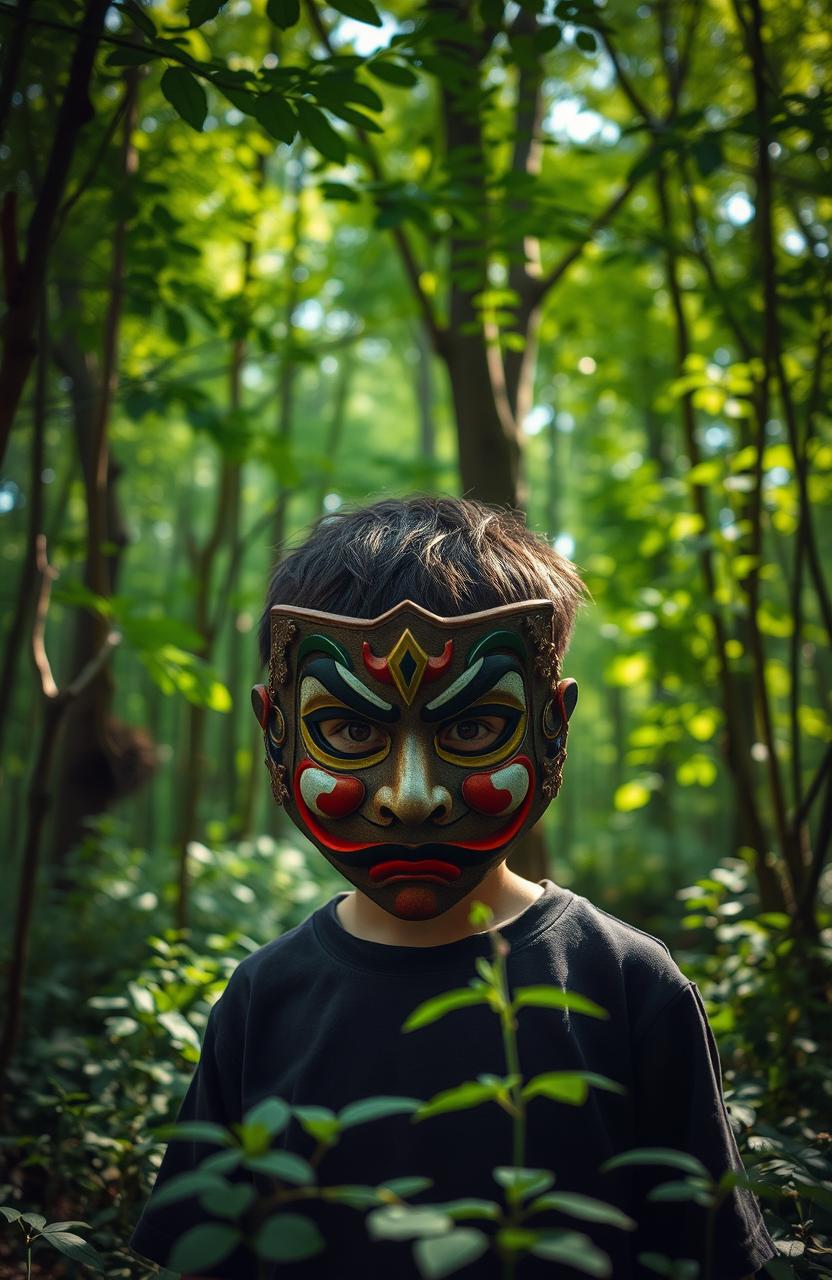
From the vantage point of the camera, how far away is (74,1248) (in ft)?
5.07

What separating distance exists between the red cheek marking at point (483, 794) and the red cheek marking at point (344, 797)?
0.57 ft

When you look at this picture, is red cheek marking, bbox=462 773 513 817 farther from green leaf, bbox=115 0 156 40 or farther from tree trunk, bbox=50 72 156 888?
tree trunk, bbox=50 72 156 888

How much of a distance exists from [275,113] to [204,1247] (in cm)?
186

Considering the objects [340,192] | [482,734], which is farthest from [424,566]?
[340,192]

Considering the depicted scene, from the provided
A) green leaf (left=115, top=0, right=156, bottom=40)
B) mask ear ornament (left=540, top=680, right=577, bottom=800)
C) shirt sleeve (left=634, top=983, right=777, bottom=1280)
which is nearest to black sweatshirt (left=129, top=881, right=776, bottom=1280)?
shirt sleeve (left=634, top=983, right=777, bottom=1280)

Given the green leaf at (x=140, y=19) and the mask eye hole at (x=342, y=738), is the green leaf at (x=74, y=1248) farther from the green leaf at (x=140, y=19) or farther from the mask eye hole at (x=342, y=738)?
the green leaf at (x=140, y=19)

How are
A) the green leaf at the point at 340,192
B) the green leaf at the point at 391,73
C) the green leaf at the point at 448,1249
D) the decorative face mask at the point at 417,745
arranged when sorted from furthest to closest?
1. the green leaf at the point at 340,192
2. the green leaf at the point at 391,73
3. the decorative face mask at the point at 417,745
4. the green leaf at the point at 448,1249

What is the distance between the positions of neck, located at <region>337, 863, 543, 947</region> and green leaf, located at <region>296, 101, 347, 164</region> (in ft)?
4.81

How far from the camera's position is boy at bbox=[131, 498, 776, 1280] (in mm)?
1537

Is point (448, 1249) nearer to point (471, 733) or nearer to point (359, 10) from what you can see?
point (471, 733)

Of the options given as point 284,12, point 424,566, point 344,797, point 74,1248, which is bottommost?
point 74,1248

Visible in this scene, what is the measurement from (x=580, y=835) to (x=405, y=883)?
2017 cm

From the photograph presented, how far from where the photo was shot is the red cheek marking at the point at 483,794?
5.32ft

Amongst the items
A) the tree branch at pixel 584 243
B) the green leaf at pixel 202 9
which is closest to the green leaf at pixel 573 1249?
the green leaf at pixel 202 9
